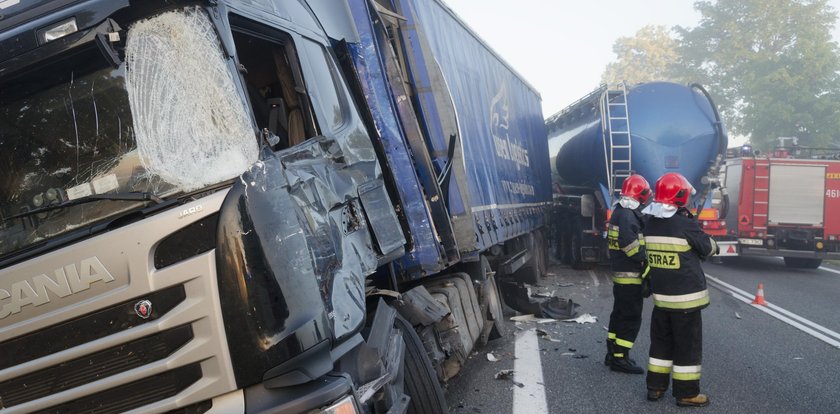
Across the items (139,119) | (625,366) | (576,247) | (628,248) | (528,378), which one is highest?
(139,119)

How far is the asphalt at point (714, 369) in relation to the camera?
4.38m

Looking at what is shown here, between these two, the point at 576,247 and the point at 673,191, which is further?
the point at 576,247

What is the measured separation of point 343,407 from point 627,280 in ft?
12.7

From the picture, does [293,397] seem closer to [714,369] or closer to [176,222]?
[176,222]

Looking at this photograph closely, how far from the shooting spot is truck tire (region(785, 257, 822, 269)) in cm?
1296

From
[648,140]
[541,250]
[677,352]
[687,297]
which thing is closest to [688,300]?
[687,297]

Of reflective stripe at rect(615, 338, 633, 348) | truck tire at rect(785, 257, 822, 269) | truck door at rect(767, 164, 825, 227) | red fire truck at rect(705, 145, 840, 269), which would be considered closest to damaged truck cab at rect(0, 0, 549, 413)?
reflective stripe at rect(615, 338, 633, 348)

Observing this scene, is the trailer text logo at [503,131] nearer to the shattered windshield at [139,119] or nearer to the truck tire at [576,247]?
the truck tire at [576,247]

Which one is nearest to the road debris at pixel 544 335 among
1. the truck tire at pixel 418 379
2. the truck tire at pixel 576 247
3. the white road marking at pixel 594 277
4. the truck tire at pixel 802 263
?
the truck tire at pixel 418 379

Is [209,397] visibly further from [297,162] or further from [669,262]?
[669,262]

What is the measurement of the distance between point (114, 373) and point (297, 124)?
4.66 feet

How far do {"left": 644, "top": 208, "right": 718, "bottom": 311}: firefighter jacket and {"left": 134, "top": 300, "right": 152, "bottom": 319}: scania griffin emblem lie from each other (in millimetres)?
3704

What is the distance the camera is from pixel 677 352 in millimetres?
4445

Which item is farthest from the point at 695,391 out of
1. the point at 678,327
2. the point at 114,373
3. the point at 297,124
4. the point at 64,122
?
the point at 64,122
